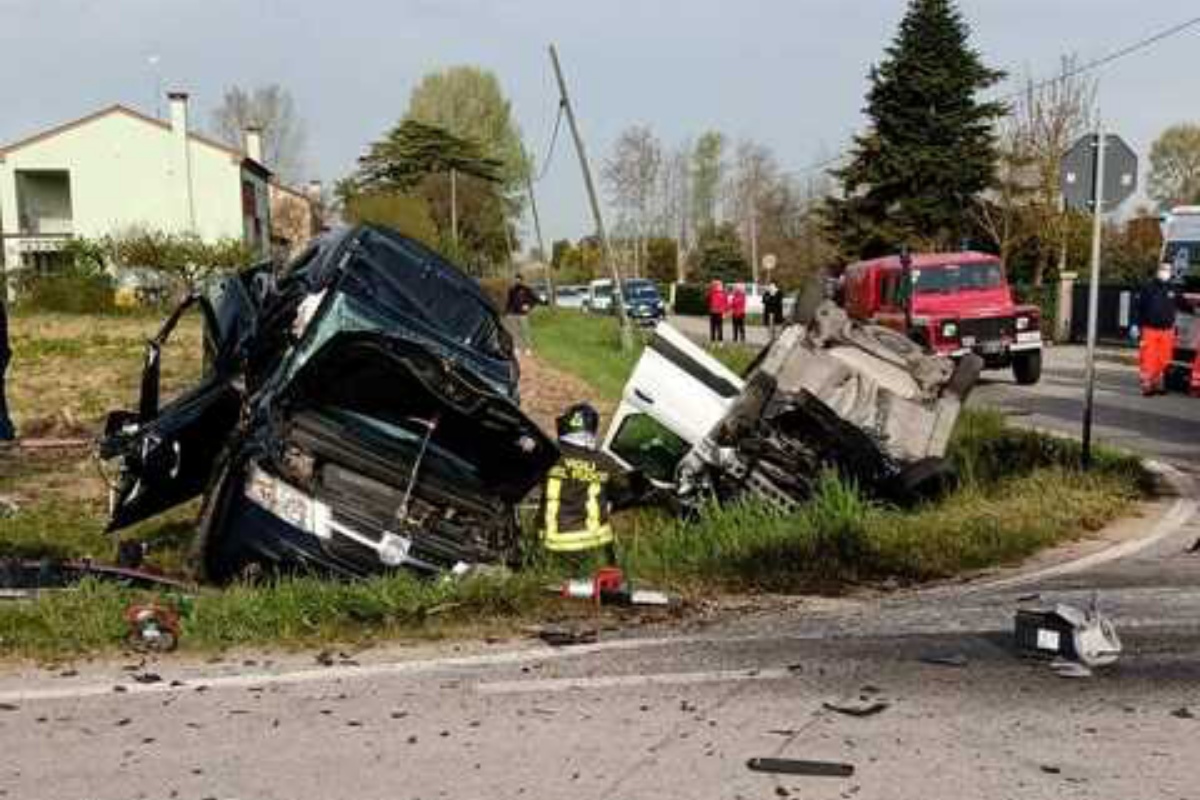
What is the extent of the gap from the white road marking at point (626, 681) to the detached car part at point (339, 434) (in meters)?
1.46

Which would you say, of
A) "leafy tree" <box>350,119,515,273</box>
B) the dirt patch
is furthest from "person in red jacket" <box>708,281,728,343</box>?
"leafy tree" <box>350,119,515,273</box>

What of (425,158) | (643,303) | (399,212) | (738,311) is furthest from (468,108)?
(738,311)

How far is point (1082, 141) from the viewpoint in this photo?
404 inches

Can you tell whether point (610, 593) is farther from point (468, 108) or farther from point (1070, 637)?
point (468, 108)

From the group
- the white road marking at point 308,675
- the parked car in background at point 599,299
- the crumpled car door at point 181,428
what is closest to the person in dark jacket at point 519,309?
the crumpled car door at point 181,428

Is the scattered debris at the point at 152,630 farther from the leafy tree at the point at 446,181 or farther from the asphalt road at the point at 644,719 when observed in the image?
the leafy tree at the point at 446,181

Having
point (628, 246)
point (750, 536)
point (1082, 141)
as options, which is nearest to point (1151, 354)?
point (1082, 141)

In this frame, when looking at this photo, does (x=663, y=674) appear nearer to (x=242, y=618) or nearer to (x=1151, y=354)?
(x=242, y=618)

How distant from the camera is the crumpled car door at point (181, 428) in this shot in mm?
6316

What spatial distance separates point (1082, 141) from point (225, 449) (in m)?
7.68

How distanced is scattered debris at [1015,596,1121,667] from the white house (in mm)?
53154

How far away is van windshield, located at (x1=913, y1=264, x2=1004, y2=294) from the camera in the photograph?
19.9m

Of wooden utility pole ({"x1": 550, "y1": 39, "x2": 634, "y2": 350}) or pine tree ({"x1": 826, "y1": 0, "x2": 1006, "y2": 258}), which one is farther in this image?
pine tree ({"x1": 826, "y1": 0, "x2": 1006, "y2": 258})

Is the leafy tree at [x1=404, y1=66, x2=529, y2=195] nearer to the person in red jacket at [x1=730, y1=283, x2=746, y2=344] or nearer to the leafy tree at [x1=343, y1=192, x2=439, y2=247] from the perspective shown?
the leafy tree at [x1=343, y1=192, x2=439, y2=247]
